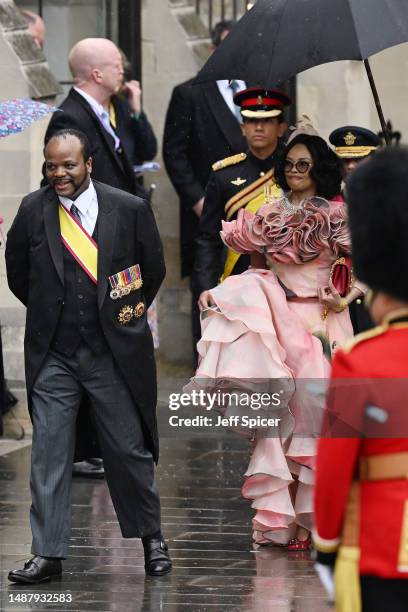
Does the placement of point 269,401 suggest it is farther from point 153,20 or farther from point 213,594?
point 153,20

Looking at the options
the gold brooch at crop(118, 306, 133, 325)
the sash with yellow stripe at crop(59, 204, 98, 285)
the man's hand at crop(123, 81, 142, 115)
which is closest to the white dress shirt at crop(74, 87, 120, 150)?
the man's hand at crop(123, 81, 142, 115)

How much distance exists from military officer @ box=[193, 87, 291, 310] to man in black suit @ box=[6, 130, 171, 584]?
56.8 inches

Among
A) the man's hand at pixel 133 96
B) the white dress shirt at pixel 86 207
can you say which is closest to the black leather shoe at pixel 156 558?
the white dress shirt at pixel 86 207

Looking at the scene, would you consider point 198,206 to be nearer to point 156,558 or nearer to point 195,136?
point 195,136

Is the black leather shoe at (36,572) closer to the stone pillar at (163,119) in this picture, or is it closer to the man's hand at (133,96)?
the man's hand at (133,96)

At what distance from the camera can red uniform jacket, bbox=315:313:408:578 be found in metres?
3.84

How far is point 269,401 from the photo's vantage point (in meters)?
7.41

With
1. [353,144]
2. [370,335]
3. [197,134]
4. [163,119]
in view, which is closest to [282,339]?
[353,144]

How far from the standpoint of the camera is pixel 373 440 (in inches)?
153

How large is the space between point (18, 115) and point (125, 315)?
110 cm

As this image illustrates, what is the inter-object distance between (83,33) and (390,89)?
2557mm

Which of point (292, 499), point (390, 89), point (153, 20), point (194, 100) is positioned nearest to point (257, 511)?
point (292, 499)

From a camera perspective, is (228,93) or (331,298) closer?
(331,298)

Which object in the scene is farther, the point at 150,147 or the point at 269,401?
the point at 150,147
